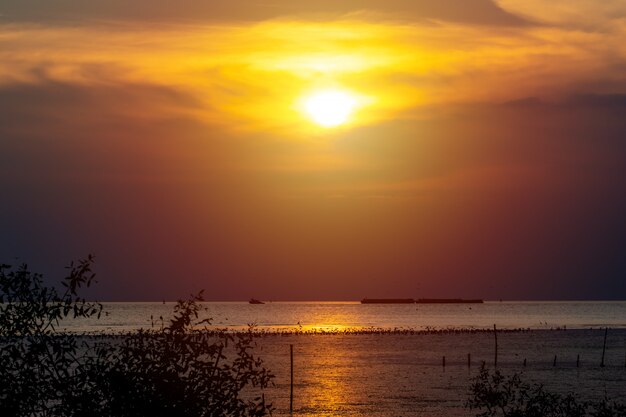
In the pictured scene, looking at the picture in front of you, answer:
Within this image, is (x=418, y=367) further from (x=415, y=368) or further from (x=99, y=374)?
(x=99, y=374)

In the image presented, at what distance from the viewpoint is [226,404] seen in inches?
749

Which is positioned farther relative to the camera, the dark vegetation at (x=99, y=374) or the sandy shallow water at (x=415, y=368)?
the sandy shallow water at (x=415, y=368)

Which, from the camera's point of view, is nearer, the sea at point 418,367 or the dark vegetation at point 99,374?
the dark vegetation at point 99,374

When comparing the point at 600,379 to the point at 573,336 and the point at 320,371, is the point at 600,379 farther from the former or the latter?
the point at 573,336

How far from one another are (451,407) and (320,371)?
34.6 m

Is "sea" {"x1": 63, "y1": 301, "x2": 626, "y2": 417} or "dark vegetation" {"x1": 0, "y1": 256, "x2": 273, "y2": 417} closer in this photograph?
"dark vegetation" {"x1": 0, "y1": 256, "x2": 273, "y2": 417}

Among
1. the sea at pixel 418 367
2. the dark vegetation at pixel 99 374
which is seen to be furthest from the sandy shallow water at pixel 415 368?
the dark vegetation at pixel 99 374

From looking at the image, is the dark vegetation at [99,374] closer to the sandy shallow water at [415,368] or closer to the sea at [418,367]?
the sea at [418,367]

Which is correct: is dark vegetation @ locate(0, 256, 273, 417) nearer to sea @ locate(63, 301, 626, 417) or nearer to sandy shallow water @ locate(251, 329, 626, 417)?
sea @ locate(63, 301, 626, 417)

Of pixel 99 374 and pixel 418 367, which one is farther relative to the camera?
pixel 418 367

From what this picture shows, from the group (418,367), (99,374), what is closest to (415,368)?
(418,367)

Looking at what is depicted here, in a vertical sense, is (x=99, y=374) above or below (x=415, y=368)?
below

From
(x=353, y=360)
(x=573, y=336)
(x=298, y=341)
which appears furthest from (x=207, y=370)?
(x=573, y=336)

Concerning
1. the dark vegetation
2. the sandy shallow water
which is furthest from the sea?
the dark vegetation
